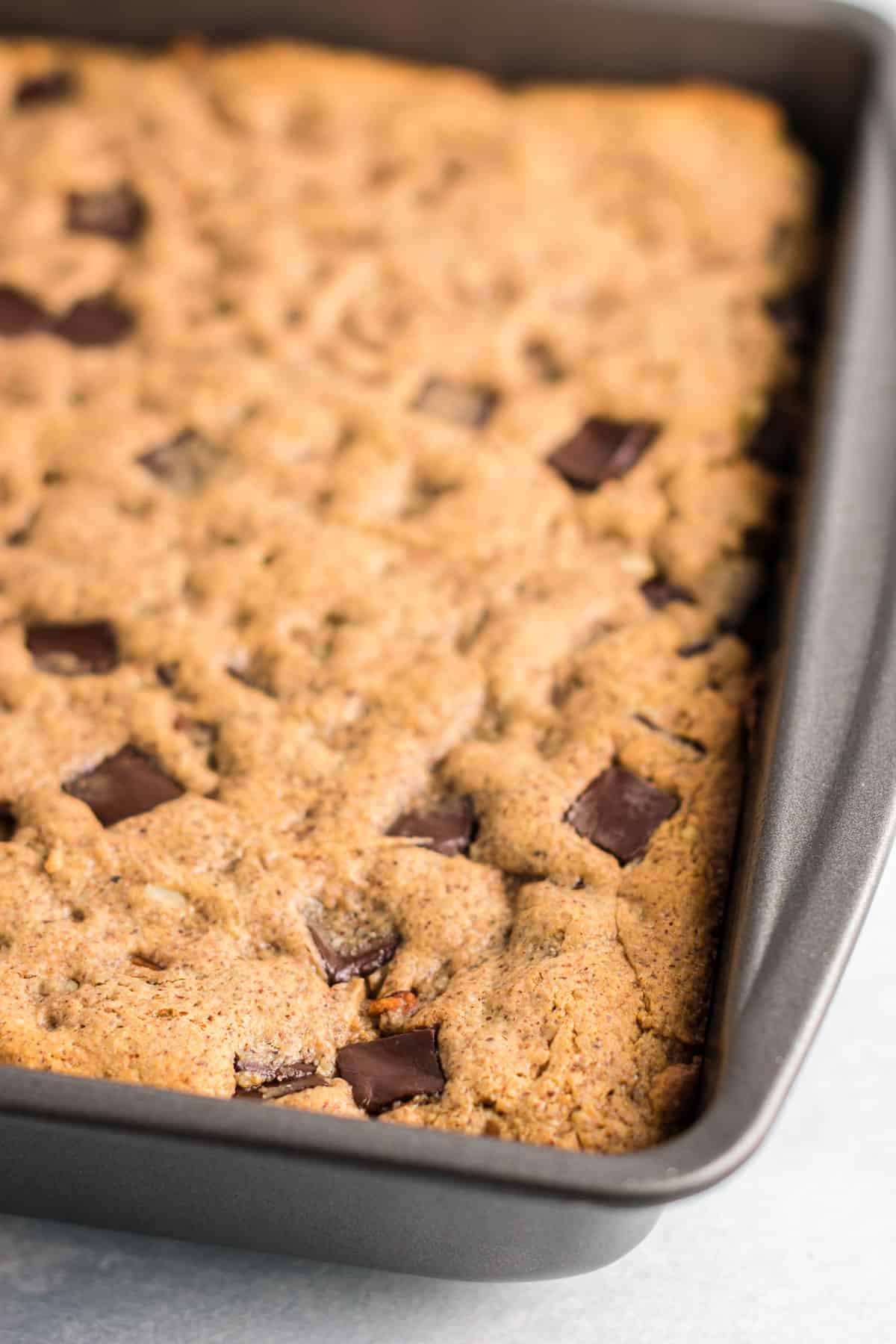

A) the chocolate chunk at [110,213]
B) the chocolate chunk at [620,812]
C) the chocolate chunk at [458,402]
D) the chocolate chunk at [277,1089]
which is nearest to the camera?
the chocolate chunk at [277,1089]

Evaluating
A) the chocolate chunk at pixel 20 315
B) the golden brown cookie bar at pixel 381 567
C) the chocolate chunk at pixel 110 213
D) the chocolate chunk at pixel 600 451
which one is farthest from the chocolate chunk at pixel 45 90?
the chocolate chunk at pixel 600 451

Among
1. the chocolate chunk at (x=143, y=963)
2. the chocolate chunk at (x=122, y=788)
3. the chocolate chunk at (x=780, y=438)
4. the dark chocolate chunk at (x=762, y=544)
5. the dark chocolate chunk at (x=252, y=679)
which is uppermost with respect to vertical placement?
the chocolate chunk at (x=780, y=438)

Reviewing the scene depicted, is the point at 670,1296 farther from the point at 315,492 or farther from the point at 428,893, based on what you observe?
the point at 315,492

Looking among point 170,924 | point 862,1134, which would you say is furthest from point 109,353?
point 862,1134

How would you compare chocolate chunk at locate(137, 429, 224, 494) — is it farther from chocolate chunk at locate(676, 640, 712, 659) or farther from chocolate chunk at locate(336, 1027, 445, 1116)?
chocolate chunk at locate(336, 1027, 445, 1116)

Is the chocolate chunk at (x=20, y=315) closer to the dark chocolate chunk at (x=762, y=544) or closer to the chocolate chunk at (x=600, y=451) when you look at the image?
the chocolate chunk at (x=600, y=451)

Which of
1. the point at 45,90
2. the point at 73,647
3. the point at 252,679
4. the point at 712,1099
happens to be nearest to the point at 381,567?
the point at 252,679

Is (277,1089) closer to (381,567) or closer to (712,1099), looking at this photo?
(712,1099)
